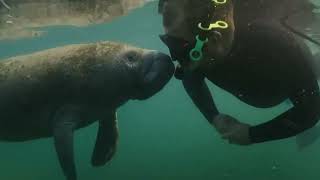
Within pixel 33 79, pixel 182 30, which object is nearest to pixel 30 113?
pixel 33 79

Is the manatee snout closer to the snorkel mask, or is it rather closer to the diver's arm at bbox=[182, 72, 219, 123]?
the diver's arm at bbox=[182, 72, 219, 123]

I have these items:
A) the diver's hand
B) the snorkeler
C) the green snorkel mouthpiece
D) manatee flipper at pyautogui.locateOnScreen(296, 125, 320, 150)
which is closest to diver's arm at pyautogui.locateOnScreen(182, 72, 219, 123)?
the snorkeler

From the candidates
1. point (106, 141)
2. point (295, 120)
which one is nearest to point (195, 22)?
point (295, 120)

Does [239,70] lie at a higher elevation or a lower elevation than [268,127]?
higher

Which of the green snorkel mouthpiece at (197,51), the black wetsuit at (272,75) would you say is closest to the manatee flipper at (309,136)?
the black wetsuit at (272,75)

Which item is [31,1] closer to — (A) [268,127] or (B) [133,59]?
(B) [133,59]
